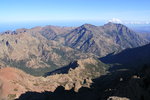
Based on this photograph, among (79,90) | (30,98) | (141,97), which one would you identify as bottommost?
(30,98)

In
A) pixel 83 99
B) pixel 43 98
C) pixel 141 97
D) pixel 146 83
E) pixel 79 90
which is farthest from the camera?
pixel 43 98

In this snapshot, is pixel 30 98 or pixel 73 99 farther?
pixel 30 98

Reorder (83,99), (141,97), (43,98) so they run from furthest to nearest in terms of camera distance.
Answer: (43,98) < (83,99) < (141,97)

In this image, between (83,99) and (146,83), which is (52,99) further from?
(146,83)

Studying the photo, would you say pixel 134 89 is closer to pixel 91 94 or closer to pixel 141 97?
pixel 141 97

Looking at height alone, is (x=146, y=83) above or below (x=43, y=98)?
above

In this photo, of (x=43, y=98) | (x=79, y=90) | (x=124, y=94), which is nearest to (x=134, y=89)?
(x=124, y=94)

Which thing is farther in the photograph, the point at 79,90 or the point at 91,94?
the point at 79,90

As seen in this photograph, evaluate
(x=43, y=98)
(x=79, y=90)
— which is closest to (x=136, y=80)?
(x=79, y=90)

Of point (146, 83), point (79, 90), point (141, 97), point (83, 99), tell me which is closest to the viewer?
point (141, 97)
